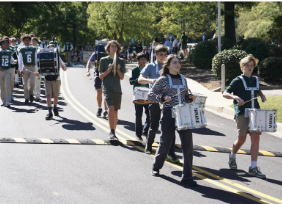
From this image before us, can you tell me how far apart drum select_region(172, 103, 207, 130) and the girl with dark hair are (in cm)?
20

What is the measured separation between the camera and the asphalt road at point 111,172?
7184 millimetres

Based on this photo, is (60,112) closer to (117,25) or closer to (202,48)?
(202,48)

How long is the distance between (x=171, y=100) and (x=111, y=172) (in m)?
1.56

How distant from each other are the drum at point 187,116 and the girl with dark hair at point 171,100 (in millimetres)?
199

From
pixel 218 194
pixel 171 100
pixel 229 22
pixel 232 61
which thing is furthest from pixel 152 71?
pixel 229 22

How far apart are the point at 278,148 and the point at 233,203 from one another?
4.24 meters

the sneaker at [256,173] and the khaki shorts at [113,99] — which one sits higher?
the khaki shorts at [113,99]

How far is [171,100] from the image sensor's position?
787 cm

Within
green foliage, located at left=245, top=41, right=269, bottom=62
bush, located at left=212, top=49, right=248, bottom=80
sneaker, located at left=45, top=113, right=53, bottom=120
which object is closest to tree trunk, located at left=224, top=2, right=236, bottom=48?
green foliage, located at left=245, top=41, right=269, bottom=62

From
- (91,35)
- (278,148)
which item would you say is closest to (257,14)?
(91,35)

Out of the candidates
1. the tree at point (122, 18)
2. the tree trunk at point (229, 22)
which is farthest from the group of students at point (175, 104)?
the tree at point (122, 18)

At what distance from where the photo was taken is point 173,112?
779 centimetres

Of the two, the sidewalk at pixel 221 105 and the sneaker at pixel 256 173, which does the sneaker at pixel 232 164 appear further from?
the sidewalk at pixel 221 105

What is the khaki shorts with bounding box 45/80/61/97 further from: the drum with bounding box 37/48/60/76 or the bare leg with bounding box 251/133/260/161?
the bare leg with bounding box 251/133/260/161
